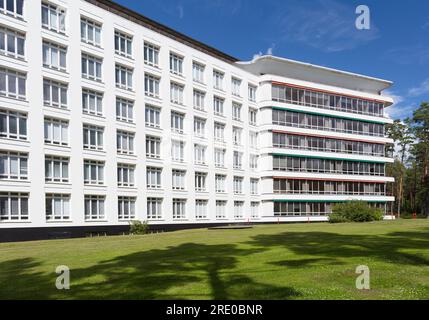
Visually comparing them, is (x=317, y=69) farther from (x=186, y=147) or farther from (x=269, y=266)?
(x=269, y=266)

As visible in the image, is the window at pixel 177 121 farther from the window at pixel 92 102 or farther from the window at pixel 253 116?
the window at pixel 253 116

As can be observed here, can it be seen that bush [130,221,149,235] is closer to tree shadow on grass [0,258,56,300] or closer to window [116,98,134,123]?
window [116,98,134,123]

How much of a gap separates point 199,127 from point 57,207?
18940mm

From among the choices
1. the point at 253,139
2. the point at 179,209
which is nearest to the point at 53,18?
the point at 179,209

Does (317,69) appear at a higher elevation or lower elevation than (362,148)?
higher

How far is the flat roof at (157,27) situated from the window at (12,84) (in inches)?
393

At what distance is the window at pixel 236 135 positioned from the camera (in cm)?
5144

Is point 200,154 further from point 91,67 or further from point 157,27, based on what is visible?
point 91,67

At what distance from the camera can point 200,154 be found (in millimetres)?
47438

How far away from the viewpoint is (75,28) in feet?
118

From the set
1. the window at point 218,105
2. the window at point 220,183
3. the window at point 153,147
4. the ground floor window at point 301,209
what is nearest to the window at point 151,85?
the window at point 153,147

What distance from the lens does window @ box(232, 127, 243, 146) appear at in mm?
51441

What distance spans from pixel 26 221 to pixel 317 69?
41.8 meters
